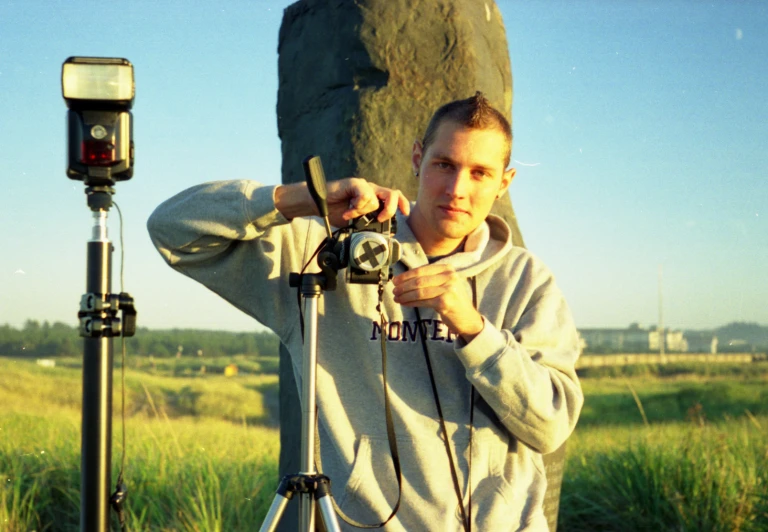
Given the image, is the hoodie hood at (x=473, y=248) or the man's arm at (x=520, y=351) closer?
the man's arm at (x=520, y=351)

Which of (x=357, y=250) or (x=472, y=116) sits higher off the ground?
(x=472, y=116)

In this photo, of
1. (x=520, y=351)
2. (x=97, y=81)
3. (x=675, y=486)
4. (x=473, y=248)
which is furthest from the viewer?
(x=675, y=486)

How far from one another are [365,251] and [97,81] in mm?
785

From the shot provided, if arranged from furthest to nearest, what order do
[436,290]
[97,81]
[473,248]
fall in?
[473,248], [436,290], [97,81]

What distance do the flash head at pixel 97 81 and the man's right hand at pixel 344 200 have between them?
1.68 feet

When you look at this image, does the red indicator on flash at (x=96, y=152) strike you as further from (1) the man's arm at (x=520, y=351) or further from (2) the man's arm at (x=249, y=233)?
(1) the man's arm at (x=520, y=351)

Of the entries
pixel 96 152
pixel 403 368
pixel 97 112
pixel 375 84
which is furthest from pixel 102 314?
pixel 375 84

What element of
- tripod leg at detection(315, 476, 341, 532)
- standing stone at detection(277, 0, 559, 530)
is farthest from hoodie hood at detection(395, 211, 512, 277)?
standing stone at detection(277, 0, 559, 530)

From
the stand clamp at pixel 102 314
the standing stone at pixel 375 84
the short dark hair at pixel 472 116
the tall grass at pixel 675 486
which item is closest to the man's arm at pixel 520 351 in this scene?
the short dark hair at pixel 472 116

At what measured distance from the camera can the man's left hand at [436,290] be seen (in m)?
2.11

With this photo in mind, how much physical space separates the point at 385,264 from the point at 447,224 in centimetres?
51

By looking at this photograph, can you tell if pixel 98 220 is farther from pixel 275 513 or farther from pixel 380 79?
pixel 380 79

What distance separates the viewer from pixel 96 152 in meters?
1.97

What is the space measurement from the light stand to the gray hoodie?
35cm
